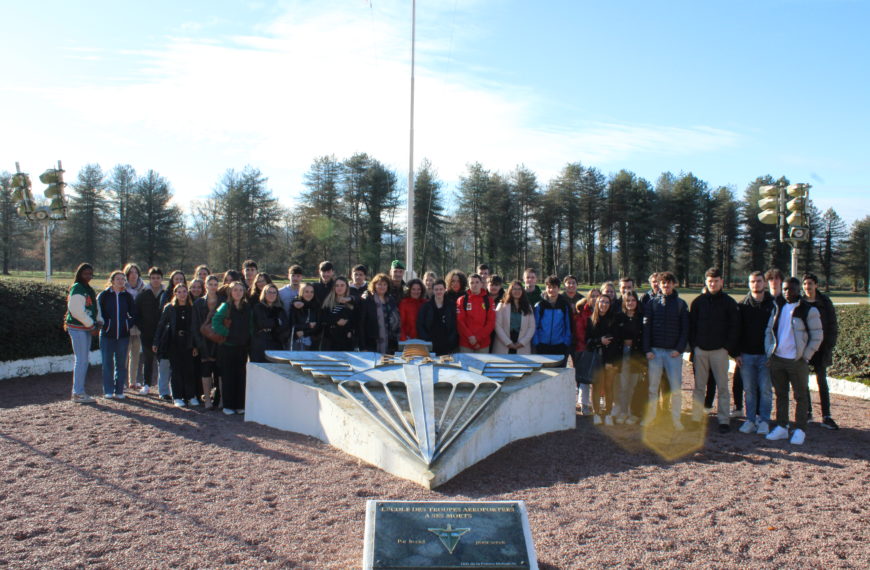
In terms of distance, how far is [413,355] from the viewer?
694cm

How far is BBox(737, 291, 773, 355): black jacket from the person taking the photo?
6957 millimetres

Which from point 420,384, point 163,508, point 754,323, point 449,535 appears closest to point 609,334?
point 754,323

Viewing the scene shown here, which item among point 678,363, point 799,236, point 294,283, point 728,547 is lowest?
point 728,547

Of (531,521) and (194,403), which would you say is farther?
(194,403)

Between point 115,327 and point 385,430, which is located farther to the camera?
point 115,327

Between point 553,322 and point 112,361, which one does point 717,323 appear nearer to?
point 553,322

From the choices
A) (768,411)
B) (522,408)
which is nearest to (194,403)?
(522,408)

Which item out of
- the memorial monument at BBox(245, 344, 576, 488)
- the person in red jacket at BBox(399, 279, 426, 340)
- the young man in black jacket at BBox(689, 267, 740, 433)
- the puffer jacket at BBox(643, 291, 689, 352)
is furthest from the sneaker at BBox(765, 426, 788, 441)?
the person in red jacket at BBox(399, 279, 426, 340)

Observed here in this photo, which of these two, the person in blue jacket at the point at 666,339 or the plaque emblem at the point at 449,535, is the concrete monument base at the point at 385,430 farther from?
the plaque emblem at the point at 449,535

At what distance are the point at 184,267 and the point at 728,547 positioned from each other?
49154 mm

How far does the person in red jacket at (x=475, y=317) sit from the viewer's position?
25.2 feet

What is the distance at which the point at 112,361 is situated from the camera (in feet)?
26.5

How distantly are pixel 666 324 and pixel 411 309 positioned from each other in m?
3.26

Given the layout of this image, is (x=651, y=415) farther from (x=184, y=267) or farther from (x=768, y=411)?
(x=184, y=267)
